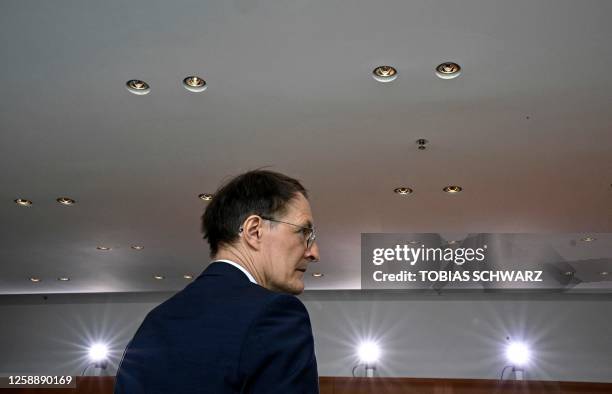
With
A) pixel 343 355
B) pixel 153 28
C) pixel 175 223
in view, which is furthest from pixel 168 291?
pixel 153 28

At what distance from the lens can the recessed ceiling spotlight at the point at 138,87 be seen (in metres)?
3.41

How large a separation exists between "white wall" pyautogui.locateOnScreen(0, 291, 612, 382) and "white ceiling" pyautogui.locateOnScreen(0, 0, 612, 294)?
2.07 metres

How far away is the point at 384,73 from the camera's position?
10.7ft

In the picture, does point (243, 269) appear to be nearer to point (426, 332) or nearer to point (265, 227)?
point (265, 227)

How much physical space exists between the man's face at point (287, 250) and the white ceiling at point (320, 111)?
1655 millimetres

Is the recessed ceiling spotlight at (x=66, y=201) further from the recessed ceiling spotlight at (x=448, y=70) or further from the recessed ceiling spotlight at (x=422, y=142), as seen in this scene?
A: the recessed ceiling spotlight at (x=448, y=70)

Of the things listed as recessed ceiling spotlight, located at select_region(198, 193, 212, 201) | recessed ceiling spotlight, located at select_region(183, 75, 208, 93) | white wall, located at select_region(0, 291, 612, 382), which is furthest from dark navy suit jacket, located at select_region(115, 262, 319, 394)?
white wall, located at select_region(0, 291, 612, 382)

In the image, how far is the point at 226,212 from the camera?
4.25 ft

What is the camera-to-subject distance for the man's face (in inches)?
49.0

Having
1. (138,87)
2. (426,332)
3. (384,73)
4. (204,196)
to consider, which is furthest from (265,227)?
(426,332)

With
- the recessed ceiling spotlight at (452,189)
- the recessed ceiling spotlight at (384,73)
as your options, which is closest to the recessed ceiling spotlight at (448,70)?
the recessed ceiling spotlight at (384,73)

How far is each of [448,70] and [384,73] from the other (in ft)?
0.98

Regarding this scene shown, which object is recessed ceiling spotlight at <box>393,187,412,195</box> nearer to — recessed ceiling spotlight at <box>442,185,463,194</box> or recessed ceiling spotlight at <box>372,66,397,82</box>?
recessed ceiling spotlight at <box>442,185,463,194</box>

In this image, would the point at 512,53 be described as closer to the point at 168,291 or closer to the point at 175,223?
the point at 175,223
